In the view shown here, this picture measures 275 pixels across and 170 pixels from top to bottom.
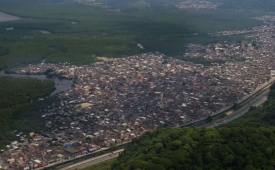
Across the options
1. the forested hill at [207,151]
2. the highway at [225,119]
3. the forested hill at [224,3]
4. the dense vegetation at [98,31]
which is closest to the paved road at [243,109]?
the highway at [225,119]

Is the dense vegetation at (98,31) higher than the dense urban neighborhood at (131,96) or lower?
higher

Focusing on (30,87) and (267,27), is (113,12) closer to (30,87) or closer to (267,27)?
(267,27)

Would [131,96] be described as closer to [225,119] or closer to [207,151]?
[225,119]

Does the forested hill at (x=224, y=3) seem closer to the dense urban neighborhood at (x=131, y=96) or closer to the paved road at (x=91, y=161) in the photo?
the dense urban neighborhood at (x=131, y=96)

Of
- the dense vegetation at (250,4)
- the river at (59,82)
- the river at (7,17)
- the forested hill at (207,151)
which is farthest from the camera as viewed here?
the dense vegetation at (250,4)

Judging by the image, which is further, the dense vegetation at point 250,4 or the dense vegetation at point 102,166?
the dense vegetation at point 250,4

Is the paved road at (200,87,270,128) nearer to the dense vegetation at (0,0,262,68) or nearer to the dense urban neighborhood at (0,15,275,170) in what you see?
the dense urban neighborhood at (0,15,275,170)
